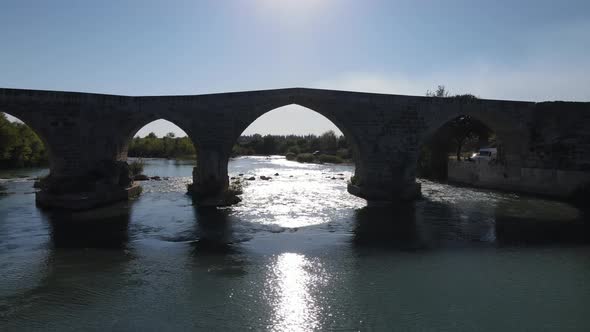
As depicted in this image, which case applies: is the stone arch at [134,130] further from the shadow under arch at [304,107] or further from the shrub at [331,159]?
the shrub at [331,159]

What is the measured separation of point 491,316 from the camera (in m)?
6.20

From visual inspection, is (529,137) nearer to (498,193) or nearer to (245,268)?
(498,193)

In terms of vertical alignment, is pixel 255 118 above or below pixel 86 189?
above

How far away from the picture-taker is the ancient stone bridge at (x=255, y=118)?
15.1 m

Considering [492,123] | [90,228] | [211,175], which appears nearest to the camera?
[90,228]

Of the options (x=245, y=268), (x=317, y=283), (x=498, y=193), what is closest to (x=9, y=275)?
(x=245, y=268)

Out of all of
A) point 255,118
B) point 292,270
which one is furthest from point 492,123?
point 292,270

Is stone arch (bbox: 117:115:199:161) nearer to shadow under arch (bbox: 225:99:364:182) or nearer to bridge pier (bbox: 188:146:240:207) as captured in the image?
bridge pier (bbox: 188:146:240:207)

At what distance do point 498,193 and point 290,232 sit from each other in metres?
14.2

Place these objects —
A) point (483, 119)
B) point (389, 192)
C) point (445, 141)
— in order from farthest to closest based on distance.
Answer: point (445, 141) < point (483, 119) < point (389, 192)

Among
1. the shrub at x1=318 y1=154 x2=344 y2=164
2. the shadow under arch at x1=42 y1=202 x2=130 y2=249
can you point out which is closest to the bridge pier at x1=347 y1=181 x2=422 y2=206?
the shadow under arch at x1=42 y1=202 x2=130 y2=249

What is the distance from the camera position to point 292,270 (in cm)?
826

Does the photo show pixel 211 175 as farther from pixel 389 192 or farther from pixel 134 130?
pixel 389 192

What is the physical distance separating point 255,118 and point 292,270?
Answer: 1020cm
